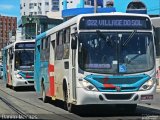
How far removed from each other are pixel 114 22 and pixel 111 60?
1.32 meters

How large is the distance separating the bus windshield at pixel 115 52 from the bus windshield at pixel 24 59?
51.9ft

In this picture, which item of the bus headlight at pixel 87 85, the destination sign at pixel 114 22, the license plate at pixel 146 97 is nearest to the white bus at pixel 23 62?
the destination sign at pixel 114 22

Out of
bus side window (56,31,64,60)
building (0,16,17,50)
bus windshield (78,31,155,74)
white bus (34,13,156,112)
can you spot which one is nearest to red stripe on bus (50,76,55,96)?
bus side window (56,31,64,60)

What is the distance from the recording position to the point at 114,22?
15.1 meters

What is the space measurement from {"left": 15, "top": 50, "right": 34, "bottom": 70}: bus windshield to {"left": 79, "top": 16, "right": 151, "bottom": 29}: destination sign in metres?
15.6

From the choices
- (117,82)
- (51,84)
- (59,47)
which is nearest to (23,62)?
(51,84)

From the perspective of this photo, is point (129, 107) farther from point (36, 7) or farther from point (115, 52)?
point (36, 7)

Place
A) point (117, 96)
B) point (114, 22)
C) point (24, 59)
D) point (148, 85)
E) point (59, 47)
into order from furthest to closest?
point (24, 59) < point (59, 47) < point (114, 22) < point (148, 85) < point (117, 96)

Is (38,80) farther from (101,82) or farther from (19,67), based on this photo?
(101,82)

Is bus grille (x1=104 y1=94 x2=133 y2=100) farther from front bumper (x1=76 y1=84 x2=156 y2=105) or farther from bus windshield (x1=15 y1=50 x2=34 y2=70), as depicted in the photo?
bus windshield (x1=15 y1=50 x2=34 y2=70)

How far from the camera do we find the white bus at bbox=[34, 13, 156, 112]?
14523mm

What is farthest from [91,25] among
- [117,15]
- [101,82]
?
[101,82]

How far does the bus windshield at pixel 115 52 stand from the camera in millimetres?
14625

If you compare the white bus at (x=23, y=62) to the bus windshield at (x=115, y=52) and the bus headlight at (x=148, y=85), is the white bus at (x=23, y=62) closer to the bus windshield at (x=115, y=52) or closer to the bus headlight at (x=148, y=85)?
the bus windshield at (x=115, y=52)
